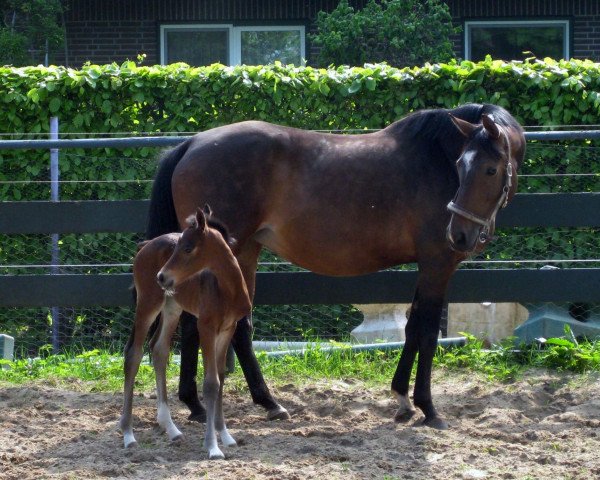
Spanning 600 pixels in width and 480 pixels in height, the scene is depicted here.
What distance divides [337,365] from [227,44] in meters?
7.20

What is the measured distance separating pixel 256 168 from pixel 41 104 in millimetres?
3124

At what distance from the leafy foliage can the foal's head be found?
6.88 m

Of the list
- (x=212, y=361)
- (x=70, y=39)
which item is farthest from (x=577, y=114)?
(x=70, y=39)

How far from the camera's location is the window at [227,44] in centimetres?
1323

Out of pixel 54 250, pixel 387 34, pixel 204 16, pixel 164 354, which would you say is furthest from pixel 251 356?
pixel 204 16

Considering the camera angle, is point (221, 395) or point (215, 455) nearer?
point (215, 455)

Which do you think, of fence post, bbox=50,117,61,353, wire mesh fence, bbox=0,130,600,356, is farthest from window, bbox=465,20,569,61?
fence post, bbox=50,117,61,353

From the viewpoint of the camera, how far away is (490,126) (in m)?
5.59

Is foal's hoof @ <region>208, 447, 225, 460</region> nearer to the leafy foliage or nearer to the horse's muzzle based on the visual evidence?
the horse's muzzle

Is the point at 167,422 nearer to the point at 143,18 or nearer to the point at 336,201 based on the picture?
the point at 336,201

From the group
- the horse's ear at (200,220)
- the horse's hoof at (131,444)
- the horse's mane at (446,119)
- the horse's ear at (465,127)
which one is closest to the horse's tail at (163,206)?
the horse's ear at (200,220)

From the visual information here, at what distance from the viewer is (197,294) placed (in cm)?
530

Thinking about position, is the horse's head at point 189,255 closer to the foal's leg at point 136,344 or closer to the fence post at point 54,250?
the foal's leg at point 136,344

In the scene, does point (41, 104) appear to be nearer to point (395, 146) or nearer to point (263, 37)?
point (395, 146)
